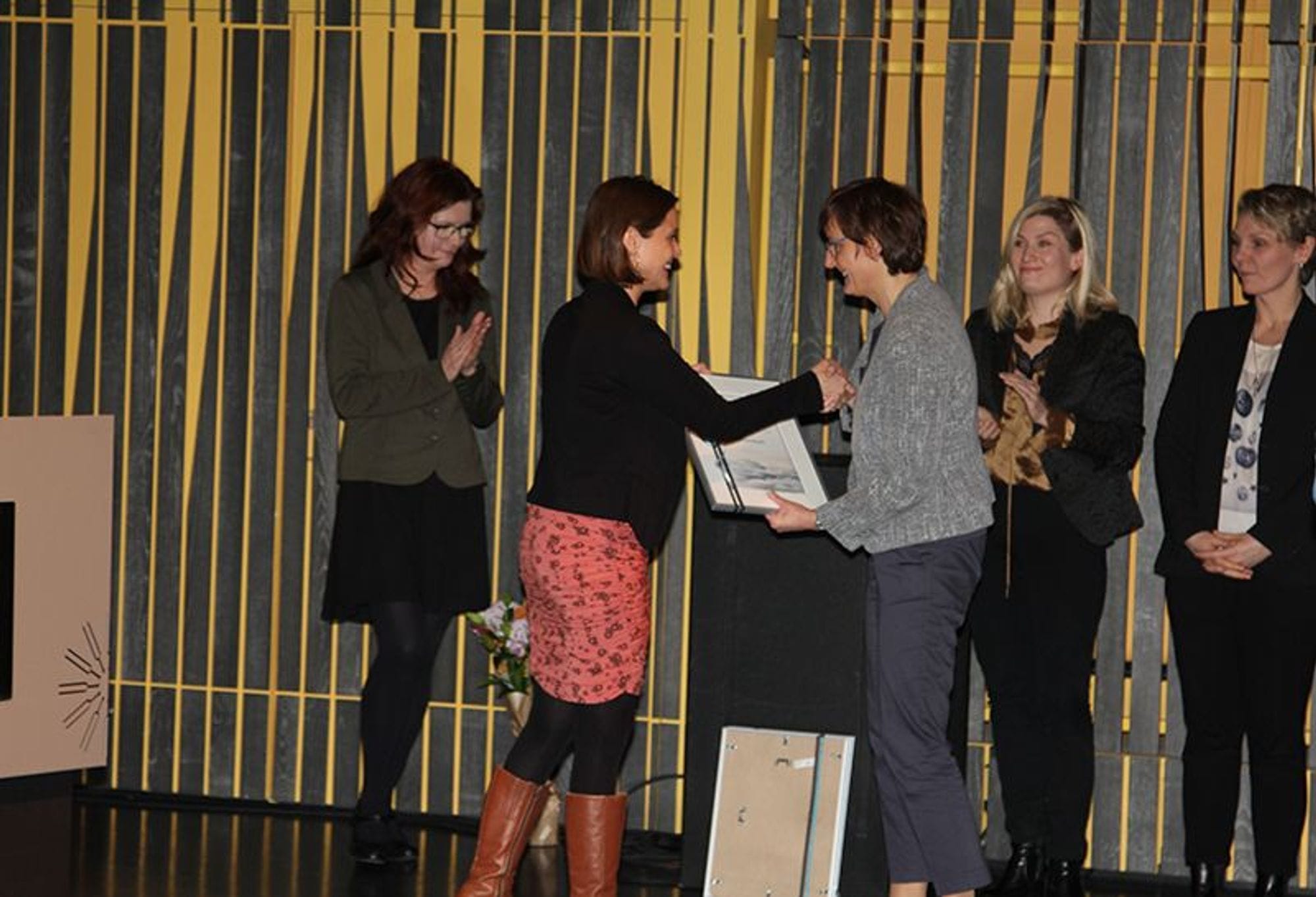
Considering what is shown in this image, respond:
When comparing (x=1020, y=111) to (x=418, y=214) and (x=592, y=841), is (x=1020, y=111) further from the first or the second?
(x=592, y=841)

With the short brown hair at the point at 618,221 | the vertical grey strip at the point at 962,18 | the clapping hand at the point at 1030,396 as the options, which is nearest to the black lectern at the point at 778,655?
the clapping hand at the point at 1030,396

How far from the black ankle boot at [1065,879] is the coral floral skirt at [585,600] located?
4.54 feet

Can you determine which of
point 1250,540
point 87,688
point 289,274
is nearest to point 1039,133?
point 1250,540

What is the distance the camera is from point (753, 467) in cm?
500

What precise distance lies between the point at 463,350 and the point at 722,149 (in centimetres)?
97

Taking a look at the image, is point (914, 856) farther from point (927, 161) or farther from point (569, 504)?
point (927, 161)

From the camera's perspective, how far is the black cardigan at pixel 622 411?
4.66m

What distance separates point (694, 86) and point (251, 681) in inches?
85.9

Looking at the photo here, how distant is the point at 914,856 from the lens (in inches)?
183

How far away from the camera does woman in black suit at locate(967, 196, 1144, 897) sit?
5387 mm

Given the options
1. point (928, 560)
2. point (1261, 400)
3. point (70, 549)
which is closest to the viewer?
point (928, 560)

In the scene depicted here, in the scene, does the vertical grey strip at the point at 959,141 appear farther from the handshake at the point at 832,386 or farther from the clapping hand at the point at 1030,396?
the handshake at the point at 832,386

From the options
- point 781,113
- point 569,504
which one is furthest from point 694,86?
point 569,504

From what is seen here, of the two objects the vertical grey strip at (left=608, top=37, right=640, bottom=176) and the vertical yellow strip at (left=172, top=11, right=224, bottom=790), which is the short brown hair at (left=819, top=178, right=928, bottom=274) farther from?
the vertical yellow strip at (left=172, top=11, right=224, bottom=790)
